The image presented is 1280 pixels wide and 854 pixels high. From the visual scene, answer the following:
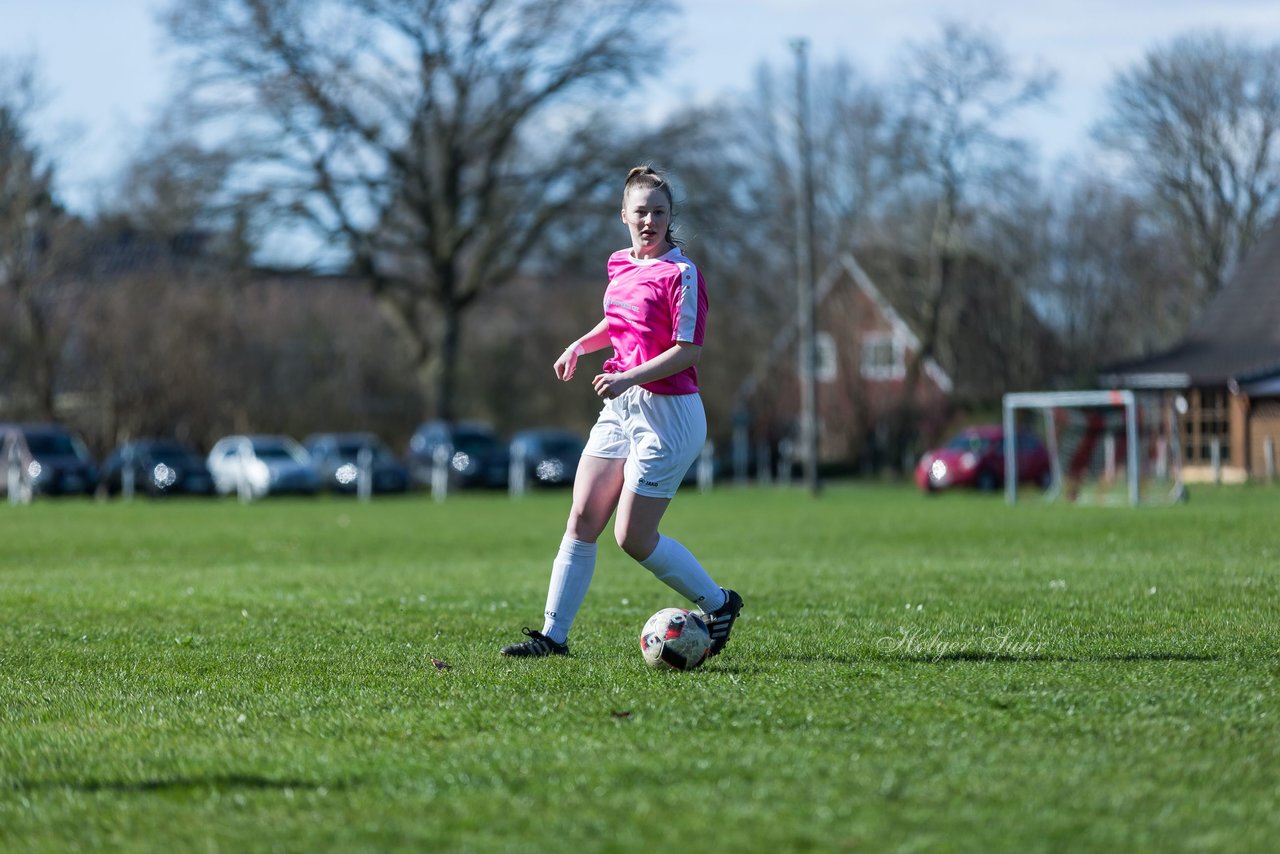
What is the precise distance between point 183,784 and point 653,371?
2.85m

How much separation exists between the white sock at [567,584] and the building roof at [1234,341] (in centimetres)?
3469

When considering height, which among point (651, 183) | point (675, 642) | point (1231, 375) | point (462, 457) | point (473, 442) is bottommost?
point (675, 642)

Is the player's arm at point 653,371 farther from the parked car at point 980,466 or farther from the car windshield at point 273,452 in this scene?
the car windshield at point 273,452

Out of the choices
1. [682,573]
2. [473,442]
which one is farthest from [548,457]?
[682,573]

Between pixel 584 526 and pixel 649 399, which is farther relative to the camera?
pixel 584 526

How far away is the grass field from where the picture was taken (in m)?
4.51

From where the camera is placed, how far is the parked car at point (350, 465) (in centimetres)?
4384

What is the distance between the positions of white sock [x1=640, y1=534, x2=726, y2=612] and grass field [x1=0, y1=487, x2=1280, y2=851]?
0.33 m

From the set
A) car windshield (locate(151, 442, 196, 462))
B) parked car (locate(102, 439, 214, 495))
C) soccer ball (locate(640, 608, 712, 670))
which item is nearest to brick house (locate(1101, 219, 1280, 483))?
parked car (locate(102, 439, 214, 495))

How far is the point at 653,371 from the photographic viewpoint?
Result: 286 inches

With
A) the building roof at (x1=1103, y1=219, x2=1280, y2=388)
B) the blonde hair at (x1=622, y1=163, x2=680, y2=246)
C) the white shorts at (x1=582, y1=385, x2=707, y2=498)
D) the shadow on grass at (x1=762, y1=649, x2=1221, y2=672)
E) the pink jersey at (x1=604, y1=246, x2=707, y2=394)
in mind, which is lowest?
the shadow on grass at (x1=762, y1=649, x2=1221, y2=672)

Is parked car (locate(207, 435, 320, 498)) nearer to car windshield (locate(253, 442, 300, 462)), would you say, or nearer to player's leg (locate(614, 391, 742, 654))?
car windshield (locate(253, 442, 300, 462))

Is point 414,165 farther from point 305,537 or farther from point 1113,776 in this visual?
point 1113,776

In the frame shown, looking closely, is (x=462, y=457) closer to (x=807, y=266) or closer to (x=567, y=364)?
(x=807, y=266)
